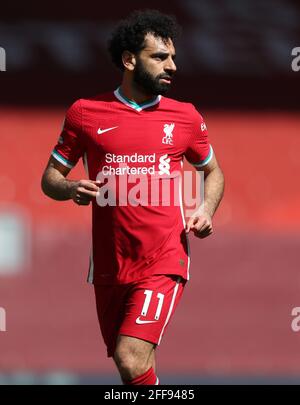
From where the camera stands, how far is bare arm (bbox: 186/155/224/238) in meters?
6.28

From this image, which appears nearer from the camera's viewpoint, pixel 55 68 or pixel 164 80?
pixel 164 80

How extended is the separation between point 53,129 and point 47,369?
78.0 inches

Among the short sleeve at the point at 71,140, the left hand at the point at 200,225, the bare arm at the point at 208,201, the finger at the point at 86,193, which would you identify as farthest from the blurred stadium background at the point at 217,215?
the finger at the point at 86,193

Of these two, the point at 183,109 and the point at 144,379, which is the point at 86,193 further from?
the point at 144,379

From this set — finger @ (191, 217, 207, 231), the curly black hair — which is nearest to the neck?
the curly black hair

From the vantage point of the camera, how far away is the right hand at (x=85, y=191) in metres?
6.17

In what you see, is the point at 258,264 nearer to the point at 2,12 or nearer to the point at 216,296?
the point at 216,296

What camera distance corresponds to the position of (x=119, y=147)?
6.43 meters

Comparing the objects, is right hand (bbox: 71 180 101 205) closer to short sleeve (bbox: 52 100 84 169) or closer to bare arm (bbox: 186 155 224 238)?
short sleeve (bbox: 52 100 84 169)

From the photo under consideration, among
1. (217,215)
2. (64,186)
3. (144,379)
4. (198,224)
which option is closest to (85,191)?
(64,186)

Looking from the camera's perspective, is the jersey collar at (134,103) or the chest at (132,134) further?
the jersey collar at (134,103)

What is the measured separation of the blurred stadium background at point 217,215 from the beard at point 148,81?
14.0ft

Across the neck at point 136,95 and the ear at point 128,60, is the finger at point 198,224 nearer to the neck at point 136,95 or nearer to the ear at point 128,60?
the neck at point 136,95
